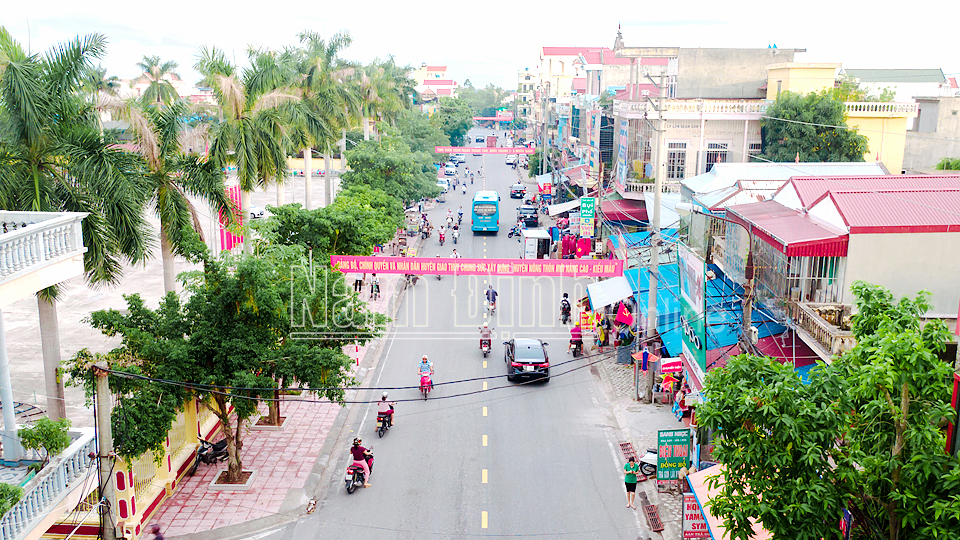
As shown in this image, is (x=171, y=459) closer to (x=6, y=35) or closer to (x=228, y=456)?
(x=228, y=456)

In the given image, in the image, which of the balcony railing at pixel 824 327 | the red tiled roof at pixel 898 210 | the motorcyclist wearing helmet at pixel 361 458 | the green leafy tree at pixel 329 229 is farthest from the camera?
the green leafy tree at pixel 329 229

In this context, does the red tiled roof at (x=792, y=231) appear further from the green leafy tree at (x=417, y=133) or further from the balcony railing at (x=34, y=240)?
the green leafy tree at (x=417, y=133)

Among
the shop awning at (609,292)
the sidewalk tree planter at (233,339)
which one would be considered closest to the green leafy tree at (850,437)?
the sidewalk tree planter at (233,339)

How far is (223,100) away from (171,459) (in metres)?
11.7

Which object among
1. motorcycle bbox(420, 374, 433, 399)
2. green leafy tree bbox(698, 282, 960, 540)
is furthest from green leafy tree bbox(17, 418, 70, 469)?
motorcycle bbox(420, 374, 433, 399)

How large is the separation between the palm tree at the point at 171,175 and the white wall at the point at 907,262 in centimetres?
1467

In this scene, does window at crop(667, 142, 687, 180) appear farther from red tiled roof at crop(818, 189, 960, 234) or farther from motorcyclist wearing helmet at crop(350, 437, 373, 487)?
motorcyclist wearing helmet at crop(350, 437, 373, 487)

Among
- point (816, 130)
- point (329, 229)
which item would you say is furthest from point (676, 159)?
Result: point (329, 229)

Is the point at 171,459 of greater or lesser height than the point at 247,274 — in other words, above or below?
below

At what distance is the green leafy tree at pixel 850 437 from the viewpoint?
307 inches

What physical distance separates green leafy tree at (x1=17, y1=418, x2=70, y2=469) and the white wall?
46.9 ft

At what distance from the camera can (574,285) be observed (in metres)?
36.2

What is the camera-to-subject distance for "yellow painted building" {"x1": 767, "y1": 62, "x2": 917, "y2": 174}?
31391mm

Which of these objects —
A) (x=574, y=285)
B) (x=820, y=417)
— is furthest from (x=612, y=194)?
(x=820, y=417)
